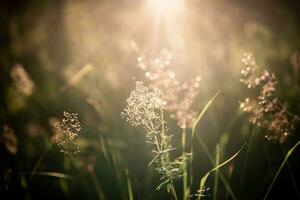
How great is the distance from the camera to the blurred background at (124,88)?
2787 mm

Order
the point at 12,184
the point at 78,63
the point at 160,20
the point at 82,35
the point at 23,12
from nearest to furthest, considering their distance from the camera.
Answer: the point at 12,184, the point at 78,63, the point at 82,35, the point at 160,20, the point at 23,12

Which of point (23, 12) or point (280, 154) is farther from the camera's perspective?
point (23, 12)

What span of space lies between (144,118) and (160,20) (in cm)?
410

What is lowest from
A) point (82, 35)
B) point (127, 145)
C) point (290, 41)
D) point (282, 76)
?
point (127, 145)

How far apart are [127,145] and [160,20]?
2551 mm

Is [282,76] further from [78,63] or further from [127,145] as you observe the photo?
[78,63]

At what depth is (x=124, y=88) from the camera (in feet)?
13.2

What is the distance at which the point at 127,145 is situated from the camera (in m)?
3.35

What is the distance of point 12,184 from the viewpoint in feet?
8.63

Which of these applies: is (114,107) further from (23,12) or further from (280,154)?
(23,12)

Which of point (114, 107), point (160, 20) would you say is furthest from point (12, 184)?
point (160, 20)

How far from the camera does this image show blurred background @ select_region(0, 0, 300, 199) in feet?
9.14

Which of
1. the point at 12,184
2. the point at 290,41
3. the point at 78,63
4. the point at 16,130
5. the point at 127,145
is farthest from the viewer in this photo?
the point at 78,63

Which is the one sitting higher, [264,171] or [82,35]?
[82,35]
